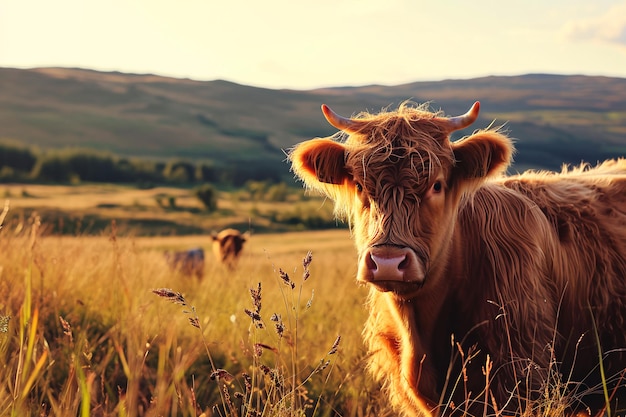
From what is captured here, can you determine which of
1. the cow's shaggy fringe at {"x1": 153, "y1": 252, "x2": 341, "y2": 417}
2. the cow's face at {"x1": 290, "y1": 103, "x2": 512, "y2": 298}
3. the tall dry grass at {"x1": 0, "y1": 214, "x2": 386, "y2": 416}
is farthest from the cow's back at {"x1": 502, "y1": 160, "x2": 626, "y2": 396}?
the cow's shaggy fringe at {"x1": 153, "y1": 252, "x2": 341, "y2": 417}

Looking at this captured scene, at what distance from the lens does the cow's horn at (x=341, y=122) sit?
4.37 metres

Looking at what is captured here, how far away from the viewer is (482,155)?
4.19 meters

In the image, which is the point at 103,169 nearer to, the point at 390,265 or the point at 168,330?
the point at 168,330

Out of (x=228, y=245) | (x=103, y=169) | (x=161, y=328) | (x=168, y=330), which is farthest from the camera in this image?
(x=103, y=169)

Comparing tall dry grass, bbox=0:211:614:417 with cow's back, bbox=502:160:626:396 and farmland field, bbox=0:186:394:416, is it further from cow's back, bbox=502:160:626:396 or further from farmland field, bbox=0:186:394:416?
cow's back, bbox=502:160:626:396

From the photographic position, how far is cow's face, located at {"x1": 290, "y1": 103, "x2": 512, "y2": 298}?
3.65m

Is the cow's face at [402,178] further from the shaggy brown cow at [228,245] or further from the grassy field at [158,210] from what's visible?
the grassy field at [158,210]

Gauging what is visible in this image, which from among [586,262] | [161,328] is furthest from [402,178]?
[161,328]

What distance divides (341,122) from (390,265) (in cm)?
119

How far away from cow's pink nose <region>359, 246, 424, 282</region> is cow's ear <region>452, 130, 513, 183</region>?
81 centimetres

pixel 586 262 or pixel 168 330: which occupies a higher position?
pixel 586 262

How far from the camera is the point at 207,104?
119m

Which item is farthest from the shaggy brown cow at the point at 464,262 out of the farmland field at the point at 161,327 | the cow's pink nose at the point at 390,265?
the farmland field at the point at 161,327

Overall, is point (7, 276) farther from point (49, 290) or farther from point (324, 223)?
point (324, 223)
